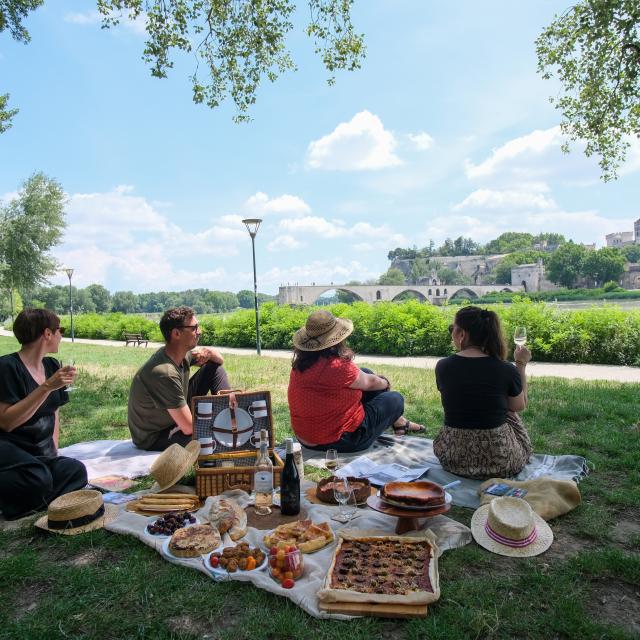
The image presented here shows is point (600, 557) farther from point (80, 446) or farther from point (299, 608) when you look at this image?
point (80, 446)

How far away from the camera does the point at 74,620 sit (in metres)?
2.47

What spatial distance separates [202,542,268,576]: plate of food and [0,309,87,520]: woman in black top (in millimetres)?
1643

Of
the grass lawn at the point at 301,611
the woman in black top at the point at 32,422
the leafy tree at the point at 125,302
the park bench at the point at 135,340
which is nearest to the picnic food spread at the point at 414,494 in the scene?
the grass lawn at the point at 301,611

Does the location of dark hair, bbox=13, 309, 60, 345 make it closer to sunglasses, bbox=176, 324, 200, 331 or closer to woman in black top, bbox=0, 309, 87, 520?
woman in black top, bbox=0, 309, 87, 520

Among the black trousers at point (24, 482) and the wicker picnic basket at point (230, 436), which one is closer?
the black trousers at point (24, 482)

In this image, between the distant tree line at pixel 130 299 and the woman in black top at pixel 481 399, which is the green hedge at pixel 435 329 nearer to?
the woman in black top at pixel 481 399

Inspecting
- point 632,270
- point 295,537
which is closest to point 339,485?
point 295,537

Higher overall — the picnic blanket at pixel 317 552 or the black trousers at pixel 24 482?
the black trousers at pixel 24 482

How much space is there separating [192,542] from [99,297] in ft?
292

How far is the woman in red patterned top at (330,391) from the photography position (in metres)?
4.54

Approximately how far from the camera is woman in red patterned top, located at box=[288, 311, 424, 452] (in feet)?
14.9

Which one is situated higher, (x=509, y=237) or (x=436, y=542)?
(x=509, y=237)

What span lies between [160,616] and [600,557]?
242 cm

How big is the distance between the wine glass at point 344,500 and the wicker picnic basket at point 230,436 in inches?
25.9
